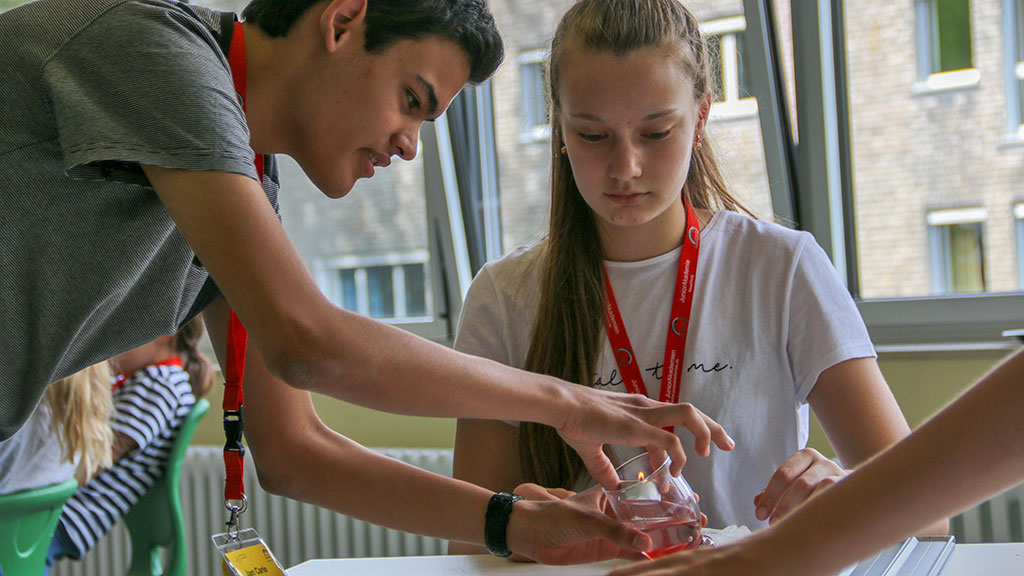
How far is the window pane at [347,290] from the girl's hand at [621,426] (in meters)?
2.87

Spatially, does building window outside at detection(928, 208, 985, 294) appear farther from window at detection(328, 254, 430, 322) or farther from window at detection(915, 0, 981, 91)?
window at detection(328, 254, 430, 322)

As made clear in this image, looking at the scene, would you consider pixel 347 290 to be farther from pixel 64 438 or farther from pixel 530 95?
pixel 64 438

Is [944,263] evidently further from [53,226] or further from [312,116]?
[53,226]

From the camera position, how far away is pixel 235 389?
1297 millimetres

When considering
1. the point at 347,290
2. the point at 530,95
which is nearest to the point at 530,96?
the point at 530,95

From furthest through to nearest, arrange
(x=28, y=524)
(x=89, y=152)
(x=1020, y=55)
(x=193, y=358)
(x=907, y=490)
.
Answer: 1. (x=193, y=358)
2. (x=1020, y=55)
3. (x=28, y=524)
4. (x=89, y=152)
5. (x=907, y=490)

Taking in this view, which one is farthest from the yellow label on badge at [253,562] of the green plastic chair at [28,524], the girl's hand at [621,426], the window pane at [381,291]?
the window pane at [381,291]

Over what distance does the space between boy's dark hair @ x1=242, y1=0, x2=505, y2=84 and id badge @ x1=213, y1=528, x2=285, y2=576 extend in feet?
2.20

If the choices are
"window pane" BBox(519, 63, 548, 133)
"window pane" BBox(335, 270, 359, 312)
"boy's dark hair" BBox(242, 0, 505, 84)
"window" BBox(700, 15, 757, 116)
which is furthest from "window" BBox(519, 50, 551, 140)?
"boy's dark hair" BBox(242, 0, 505, 84)

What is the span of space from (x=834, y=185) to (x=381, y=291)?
76.5 inches

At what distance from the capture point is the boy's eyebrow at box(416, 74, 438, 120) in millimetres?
1203

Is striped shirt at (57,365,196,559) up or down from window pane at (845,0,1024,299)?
down

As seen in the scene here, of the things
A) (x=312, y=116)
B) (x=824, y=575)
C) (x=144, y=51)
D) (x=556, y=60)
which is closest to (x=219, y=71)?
(x=144, y=51)

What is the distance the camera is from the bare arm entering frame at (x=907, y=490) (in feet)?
2.02
